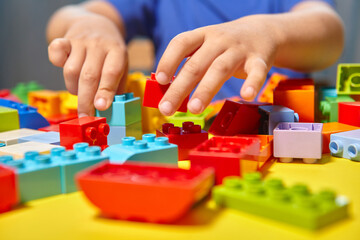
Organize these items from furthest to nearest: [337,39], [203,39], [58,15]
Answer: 1. [58,15]
2. [337,39]
3. [203,39]

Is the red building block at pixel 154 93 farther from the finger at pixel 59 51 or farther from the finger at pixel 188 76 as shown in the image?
the finger at pixel 59 51

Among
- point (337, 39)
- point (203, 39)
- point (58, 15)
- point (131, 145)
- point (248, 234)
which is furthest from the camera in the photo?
point (58, 15)

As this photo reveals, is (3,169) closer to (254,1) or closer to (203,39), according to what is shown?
(203,39)

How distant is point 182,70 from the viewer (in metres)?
0.62

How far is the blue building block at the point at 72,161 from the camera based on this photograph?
0.45 m

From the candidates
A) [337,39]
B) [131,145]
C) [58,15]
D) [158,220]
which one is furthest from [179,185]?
[58,15]

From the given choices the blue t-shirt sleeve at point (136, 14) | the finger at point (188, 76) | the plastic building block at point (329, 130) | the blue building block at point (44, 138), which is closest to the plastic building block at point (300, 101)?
the plastic building block at point (329, 130)

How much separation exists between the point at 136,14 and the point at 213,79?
0.98 m

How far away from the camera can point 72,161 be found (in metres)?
0.46

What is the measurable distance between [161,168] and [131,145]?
12 cm

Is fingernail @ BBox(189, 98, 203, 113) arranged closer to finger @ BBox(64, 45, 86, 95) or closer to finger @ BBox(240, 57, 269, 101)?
finger @ BBox(240, 57, 269, 101)

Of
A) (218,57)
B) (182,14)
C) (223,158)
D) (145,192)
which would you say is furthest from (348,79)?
(182,14)

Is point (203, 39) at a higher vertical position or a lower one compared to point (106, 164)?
higher

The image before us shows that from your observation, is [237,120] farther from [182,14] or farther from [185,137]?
[182,14]
